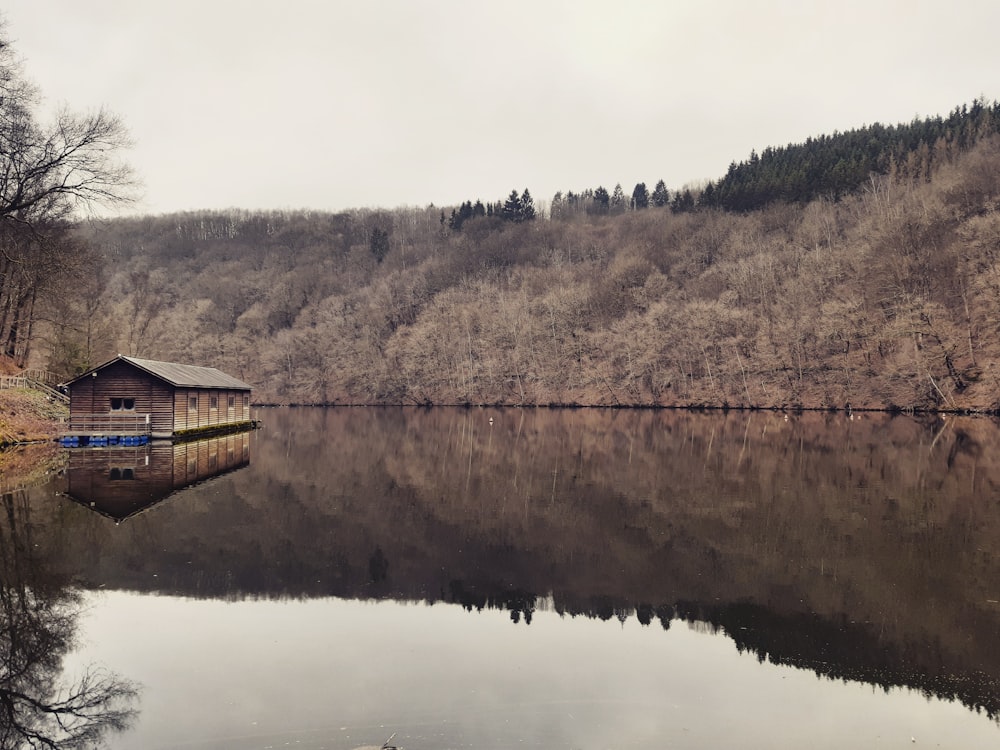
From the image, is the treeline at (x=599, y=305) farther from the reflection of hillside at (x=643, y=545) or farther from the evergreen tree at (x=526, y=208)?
the reflection of hillside at (x=643, y=545)

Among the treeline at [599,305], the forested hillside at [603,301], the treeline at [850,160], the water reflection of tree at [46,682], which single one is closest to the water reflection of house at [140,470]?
the water reflection of tree at [46,682]

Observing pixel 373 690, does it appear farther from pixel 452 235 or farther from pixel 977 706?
pixel 452 235

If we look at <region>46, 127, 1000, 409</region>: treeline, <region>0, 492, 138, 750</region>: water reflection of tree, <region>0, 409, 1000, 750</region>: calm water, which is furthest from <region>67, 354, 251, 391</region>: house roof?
<region>0, 492, 138, 750</region>: water reflection of tree

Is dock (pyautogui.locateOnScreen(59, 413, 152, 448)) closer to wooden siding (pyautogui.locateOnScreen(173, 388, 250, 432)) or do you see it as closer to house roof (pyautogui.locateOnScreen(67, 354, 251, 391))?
wooden siding (pyautogui.locateOnScreen(173, 388, 250, 432))

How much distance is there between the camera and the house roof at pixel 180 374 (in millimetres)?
39812

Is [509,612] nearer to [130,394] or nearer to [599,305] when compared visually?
[130,394]

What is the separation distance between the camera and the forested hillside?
76.4 m

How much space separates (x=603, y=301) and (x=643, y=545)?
99969 millimetres

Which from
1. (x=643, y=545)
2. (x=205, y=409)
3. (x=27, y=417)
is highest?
(x=205, y=409)

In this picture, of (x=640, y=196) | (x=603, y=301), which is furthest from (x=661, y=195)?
(x=603, y=301)

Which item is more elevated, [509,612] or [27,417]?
[27,417]

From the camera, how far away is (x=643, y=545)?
1678cm

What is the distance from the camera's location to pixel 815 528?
722 inches

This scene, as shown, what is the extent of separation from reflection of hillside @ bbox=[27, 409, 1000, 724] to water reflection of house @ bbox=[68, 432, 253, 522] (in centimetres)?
147
